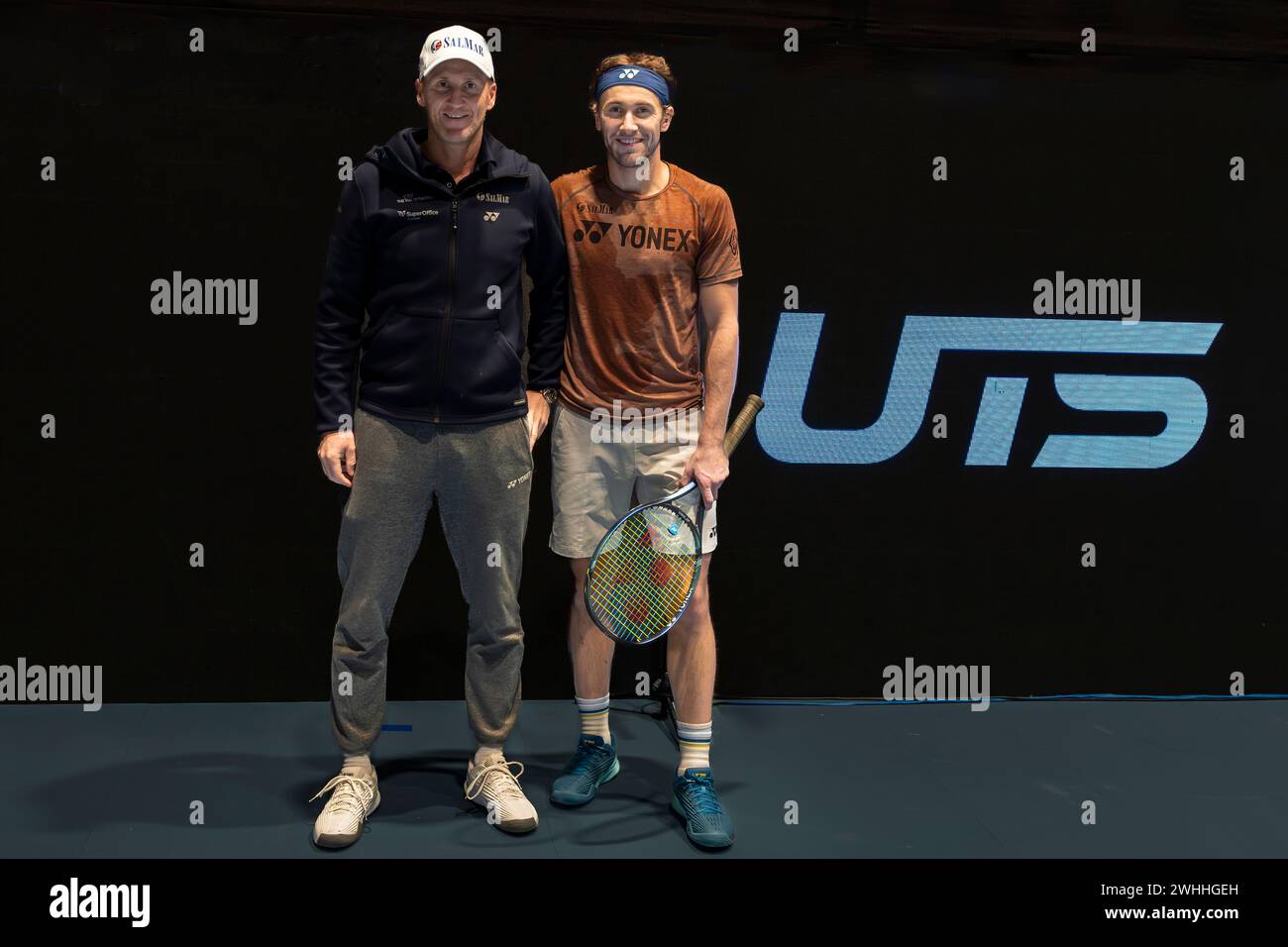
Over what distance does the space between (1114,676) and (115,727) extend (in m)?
3.22

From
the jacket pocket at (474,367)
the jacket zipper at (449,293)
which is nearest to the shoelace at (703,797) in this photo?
the jacket pocket at (474,367)

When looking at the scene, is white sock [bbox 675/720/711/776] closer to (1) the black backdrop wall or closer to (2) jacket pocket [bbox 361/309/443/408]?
(1) the black backdrop wall

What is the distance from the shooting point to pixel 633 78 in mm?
2984

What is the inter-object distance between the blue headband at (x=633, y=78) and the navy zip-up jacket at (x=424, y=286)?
285mm

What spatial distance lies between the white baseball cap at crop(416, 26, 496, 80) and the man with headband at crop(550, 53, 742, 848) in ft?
1.02

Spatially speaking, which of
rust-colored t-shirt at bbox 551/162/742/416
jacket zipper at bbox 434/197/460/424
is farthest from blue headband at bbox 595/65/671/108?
jacket zipper at bbox 434/197/460/424

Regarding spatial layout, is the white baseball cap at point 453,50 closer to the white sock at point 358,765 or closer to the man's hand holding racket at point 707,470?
the man's hand holding racket at point 707,470

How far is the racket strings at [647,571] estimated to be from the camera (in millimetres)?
2988

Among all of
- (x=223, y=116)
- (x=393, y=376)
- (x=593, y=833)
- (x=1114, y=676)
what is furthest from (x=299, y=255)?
(x=1114, y=676)

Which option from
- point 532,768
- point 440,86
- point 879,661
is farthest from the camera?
point 879,661

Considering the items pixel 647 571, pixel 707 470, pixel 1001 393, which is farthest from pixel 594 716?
pixel 1001 393

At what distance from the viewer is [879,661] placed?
4.24 metres

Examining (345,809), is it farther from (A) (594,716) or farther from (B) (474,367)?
(B) (474,367)

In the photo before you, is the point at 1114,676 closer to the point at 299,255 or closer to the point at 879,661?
the point at 879,661
